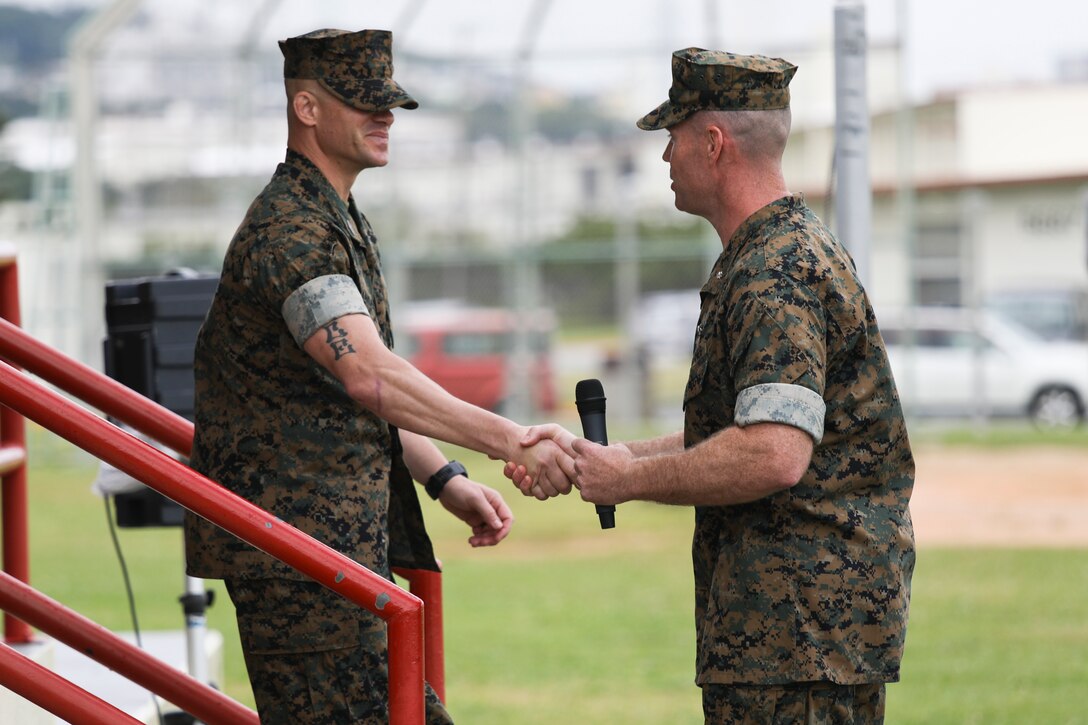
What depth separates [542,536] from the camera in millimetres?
14109

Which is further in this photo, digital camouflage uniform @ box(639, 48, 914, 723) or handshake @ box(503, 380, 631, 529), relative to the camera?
handshake @ box(503, 380, 631, 529)

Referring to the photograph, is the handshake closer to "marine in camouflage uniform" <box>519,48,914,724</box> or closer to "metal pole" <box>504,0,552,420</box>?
"marine in camouflage uniform" <box>519,48,914,724</box>

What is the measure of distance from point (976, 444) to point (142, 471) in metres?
17.6

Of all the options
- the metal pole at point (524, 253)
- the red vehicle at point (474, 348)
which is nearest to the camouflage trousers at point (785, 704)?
the metal pole at point (524, 253)

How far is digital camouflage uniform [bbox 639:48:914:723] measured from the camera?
10.2ft

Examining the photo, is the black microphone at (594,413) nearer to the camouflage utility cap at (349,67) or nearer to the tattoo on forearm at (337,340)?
the tattoo on forearm at (337,340)

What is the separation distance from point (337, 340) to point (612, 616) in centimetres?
701

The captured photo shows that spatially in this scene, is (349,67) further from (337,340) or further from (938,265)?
(938,265)

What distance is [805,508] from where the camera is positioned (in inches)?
124

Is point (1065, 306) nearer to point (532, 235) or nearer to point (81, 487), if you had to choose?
point (532, 235)

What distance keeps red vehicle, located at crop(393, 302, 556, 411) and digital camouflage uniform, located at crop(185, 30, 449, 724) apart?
55.1 ft

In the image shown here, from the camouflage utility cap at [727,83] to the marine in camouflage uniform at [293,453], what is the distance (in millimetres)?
838

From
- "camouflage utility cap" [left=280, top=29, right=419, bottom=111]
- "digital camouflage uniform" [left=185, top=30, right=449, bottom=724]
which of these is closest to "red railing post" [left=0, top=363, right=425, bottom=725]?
"digital camouflage uniform" [left=185, top=30, right=449, bottom=724]

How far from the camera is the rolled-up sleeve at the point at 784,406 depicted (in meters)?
3.00
